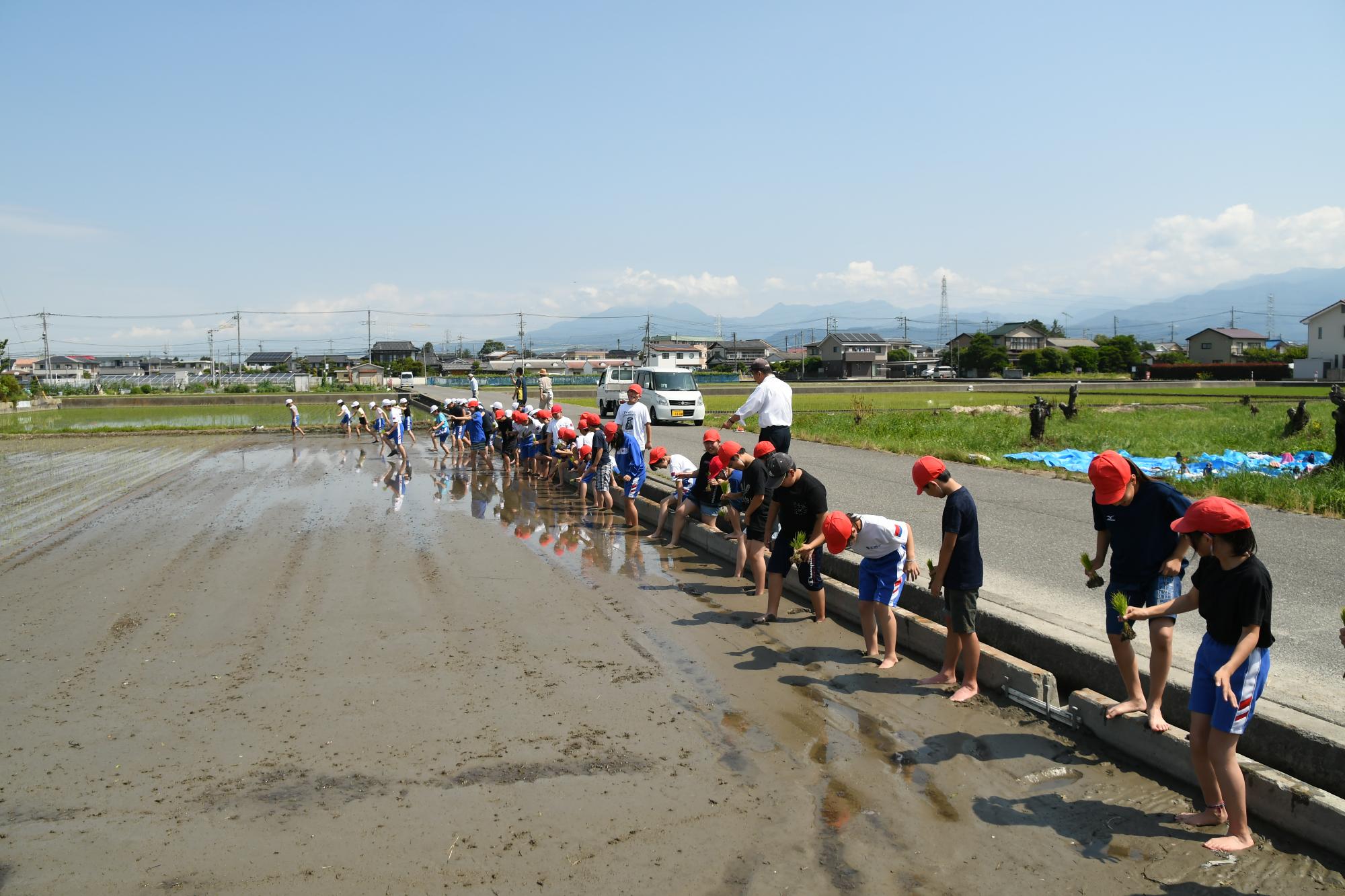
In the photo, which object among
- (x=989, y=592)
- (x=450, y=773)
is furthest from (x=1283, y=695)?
(x=450, y=773)

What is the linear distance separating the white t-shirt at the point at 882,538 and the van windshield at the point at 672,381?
68.9ft

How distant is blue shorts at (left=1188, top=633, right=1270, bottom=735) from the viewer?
3715 mm

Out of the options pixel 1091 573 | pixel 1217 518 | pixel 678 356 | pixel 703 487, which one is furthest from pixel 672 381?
pixel 678 356

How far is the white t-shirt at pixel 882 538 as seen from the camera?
6.01 metres

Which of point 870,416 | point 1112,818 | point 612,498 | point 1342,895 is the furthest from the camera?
point 870,416

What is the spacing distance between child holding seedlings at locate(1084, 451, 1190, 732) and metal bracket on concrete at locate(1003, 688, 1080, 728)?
37 centimetres

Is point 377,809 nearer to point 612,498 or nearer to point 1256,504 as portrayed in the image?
point 612,498

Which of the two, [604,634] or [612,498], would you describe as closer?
[604,634]

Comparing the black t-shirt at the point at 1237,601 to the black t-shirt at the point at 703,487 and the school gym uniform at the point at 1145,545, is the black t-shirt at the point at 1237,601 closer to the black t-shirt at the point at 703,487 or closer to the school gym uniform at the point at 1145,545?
the school gym uniform at the point at 1145,545

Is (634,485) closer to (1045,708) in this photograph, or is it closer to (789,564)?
(789,564)

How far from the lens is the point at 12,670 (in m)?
6.38

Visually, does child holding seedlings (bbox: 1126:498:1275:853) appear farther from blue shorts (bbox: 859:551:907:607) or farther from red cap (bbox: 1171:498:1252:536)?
blue shorts (bbox: 859:551:907:607)

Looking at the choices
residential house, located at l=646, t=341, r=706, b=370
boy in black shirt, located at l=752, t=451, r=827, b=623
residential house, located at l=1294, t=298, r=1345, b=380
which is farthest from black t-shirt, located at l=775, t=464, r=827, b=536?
residential house, located at l=646, t=341, r=706, b=370

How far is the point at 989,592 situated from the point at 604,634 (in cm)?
315
